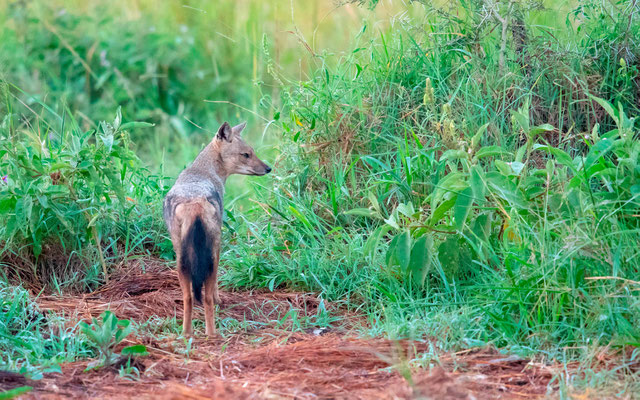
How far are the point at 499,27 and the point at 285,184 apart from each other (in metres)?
1.89

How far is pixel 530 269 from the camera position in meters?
3.78

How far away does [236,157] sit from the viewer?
573 cm

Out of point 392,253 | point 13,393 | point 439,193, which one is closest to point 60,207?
point 392,253

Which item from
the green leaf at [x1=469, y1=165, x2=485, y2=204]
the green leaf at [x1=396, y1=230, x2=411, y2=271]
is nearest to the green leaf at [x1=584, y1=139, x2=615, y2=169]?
the green leaf at [x1=469, y1=165, x2=485, y2=204]

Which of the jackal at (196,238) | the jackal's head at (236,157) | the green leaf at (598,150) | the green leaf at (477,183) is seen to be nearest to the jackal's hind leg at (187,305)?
the jackal at (196,238)

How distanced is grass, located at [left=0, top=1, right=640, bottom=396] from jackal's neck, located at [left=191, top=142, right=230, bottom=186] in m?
0.33

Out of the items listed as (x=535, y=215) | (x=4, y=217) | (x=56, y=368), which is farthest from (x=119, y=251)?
(x=535, y=215)

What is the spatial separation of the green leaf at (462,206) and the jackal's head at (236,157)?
2133mm

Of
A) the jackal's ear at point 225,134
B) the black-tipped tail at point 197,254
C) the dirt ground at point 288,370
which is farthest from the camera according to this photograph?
the jackal's ear at point 225,134

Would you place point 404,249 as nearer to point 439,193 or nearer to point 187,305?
point 439,193

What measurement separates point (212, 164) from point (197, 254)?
1.43 meters

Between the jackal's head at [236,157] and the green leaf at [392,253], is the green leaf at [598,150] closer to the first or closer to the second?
the green leaf at [392,253]

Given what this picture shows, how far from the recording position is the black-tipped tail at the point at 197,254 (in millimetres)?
4289

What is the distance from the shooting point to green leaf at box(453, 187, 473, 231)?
12.7ft
